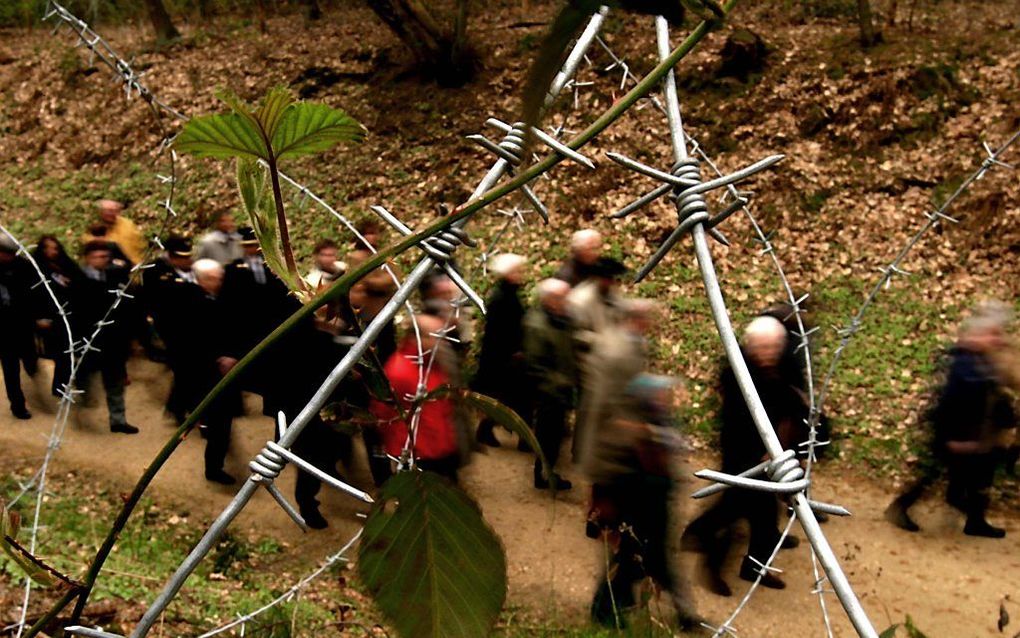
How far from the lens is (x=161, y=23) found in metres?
14.4

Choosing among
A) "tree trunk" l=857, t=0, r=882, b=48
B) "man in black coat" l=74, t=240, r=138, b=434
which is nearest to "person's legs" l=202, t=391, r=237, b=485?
"man in black coat" l=74, t=240, r=138, b=434

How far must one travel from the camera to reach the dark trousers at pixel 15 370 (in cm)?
720

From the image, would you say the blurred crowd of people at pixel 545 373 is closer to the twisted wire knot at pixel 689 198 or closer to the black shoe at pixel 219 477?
the black shoe at pixel 219 477

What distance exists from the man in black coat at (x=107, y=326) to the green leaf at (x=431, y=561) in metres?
6.30

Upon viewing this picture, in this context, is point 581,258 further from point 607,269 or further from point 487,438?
point 487,438

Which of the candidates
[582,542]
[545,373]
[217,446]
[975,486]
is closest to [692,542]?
[582,542]

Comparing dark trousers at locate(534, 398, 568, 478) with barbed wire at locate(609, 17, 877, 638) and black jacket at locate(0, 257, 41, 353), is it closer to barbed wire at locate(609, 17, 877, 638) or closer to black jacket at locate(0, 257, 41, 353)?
black jacket at locate(0, 257, 41, 353)

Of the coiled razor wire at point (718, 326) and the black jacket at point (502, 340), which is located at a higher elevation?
the coiled razor wire at point (718, 326)

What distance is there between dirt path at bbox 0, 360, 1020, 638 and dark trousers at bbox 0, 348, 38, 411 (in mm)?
212

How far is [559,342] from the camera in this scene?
18.5 feet

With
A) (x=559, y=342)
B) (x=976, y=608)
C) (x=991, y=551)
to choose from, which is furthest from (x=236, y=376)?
(x=991, y=551)

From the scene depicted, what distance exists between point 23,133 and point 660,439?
12.6 meters

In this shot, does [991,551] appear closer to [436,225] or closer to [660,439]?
[660,439]

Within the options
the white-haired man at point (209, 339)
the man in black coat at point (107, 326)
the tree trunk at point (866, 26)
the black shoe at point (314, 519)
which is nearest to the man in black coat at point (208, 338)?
the white-haired man at point (209, 339)
